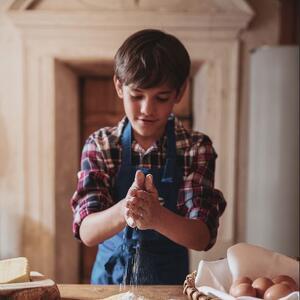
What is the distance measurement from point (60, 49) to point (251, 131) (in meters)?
0.53

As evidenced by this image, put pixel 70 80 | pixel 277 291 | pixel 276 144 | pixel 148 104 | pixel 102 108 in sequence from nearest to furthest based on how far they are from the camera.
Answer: pixel 277 291, pixel 148 104, pixel 276 144, pixel 70 80, pixel 102 108

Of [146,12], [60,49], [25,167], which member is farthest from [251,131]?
[25,167]

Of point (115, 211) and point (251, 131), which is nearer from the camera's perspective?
point (115, 211)

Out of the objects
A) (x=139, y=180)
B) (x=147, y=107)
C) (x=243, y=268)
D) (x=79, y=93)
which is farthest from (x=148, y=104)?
(x=79, y=93)

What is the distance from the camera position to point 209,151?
0.64m

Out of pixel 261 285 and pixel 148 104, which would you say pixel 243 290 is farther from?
pixel 148 104

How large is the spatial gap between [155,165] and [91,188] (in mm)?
91

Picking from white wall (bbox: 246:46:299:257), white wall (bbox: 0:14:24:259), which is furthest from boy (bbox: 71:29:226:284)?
white wall (bbox: 0:14:24:259)

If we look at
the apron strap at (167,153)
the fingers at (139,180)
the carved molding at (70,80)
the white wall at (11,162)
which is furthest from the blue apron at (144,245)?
the white wall at (11,162)

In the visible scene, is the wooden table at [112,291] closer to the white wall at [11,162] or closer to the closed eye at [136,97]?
the closed eye at [136,97]

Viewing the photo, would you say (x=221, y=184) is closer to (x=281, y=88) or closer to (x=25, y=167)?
(x=281, y=88)

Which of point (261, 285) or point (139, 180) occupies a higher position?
point (139, 180)

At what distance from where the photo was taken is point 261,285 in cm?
44

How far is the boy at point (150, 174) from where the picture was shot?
0.54 metres
